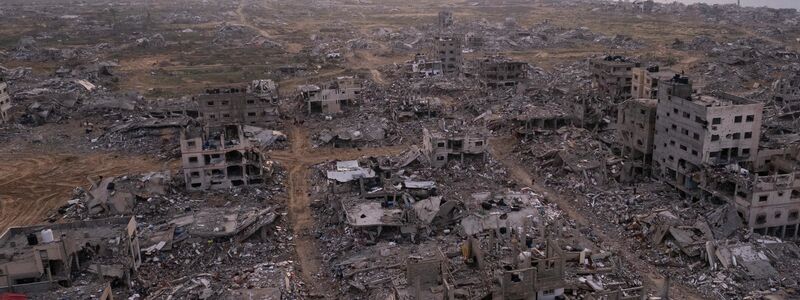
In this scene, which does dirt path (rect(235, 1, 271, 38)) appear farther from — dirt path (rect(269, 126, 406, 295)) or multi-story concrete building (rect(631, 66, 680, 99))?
multi-story concrete building (rect(631, 66, 680, 99))

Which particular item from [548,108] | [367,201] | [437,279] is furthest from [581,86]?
[437,279]

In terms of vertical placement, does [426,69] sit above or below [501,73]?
below

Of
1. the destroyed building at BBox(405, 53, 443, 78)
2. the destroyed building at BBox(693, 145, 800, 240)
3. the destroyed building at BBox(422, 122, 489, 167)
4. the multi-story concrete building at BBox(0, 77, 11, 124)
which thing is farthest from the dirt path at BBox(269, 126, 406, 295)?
the multi-story concrete building at BBox(0, 77, 11, 124)

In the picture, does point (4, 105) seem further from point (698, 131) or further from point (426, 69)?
point (698, 131)

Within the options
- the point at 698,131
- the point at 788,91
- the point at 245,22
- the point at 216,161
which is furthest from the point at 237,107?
the point at 245,22

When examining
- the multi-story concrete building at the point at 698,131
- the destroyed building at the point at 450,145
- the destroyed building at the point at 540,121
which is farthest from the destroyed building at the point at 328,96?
the multi-story concrete building at the point at 698,131

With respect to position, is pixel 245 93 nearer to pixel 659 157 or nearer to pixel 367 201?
pixel 367 201
